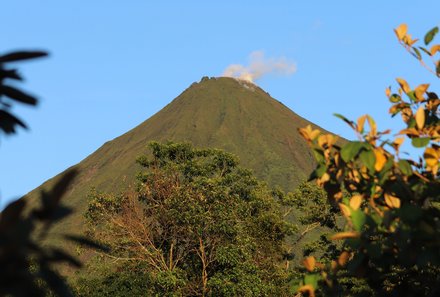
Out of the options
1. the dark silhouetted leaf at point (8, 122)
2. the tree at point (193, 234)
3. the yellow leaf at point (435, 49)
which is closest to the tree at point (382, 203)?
the yellow leaf at point (435, 49)

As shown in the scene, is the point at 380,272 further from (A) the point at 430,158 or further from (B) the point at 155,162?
(B) the point at 155,162

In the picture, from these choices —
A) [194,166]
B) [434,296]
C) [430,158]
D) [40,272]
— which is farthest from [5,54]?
[194,166]

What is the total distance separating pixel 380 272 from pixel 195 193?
39.5 meters

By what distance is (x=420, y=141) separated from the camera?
5234 millimetres

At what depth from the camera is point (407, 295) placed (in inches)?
208

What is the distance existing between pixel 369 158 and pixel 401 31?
202cm

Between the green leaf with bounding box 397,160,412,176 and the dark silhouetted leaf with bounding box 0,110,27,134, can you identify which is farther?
the green leaf with bounding box 397,160,412,176

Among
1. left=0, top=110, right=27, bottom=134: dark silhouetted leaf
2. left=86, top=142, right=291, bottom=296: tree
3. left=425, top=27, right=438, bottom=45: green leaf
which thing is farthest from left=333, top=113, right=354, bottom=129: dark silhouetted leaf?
left=86, top=142, right=291, bottom=296: tree

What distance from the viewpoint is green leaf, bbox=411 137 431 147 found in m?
5.20

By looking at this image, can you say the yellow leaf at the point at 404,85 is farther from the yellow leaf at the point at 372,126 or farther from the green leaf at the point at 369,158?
the green leaf at the point at 369,158

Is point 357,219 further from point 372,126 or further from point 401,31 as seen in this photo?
point 401,31

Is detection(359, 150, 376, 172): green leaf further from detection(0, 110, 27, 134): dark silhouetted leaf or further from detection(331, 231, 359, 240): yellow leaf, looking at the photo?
detection(0, 110, 27, 134): dark silhouetted leaf

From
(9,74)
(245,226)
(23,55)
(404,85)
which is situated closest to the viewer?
(23,55)

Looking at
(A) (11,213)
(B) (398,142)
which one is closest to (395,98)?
(B) (398,142)
